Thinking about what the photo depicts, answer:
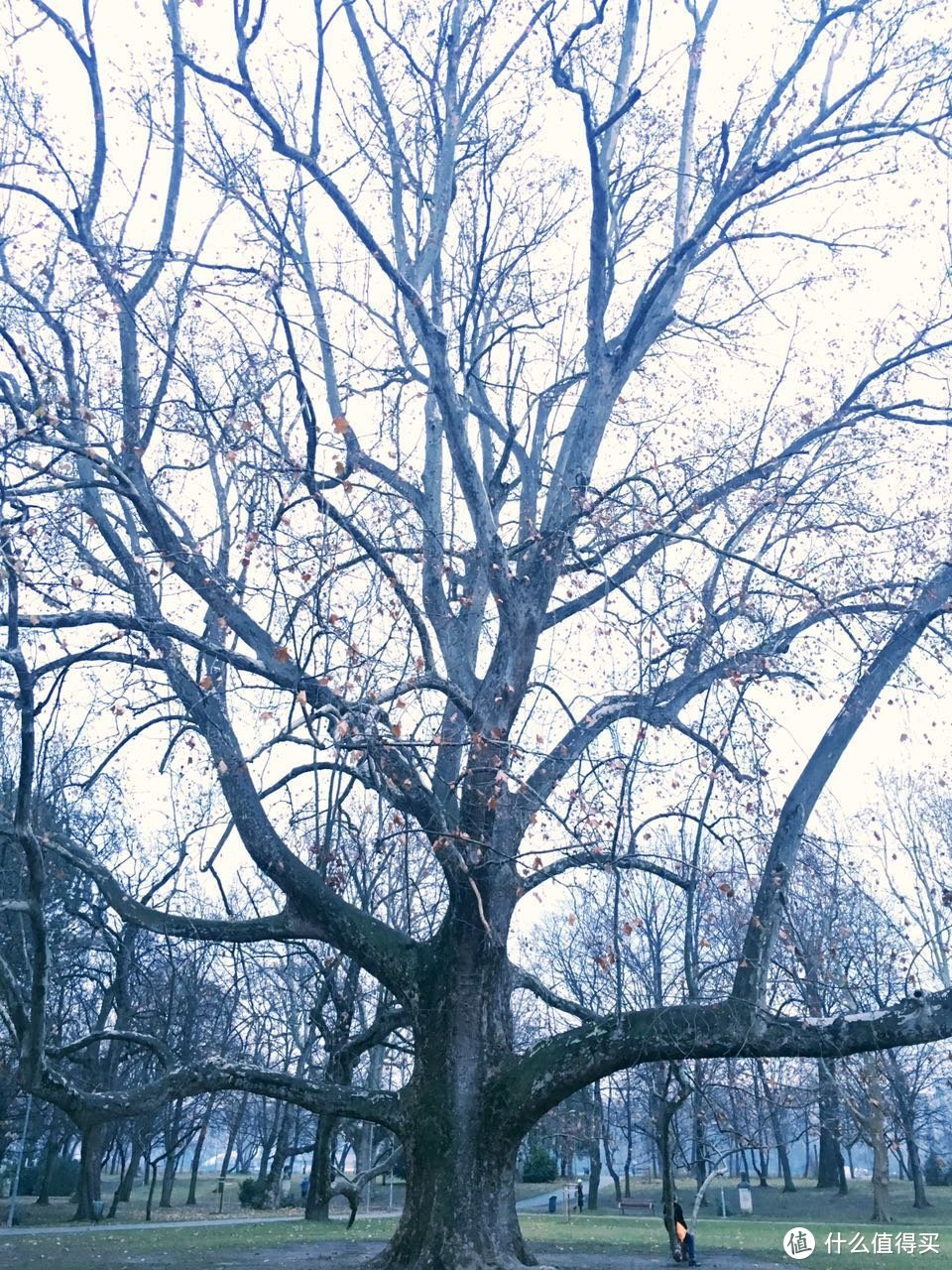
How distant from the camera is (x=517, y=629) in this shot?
9.52 m

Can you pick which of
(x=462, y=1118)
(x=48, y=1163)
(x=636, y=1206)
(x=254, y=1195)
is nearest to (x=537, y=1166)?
(x=636, y=1206)

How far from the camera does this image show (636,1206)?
33.7m

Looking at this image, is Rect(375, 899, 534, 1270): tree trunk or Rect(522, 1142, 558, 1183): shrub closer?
→ Rect(375, 899, 534, 1270): tree trunk

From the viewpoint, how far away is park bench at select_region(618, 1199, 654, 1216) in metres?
33.3

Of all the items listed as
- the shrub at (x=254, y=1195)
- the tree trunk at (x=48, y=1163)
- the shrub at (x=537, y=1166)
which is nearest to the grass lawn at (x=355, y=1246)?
the tree trunk at (x=48, y=1163)

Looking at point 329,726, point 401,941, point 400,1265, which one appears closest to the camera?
point 329,726

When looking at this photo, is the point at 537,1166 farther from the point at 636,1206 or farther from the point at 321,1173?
the point at 321,1173

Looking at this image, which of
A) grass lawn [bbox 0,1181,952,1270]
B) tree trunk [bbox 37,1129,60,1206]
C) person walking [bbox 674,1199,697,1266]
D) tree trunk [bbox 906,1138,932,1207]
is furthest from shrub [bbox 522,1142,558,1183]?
person walking [bbox 674,1199,697,1266]

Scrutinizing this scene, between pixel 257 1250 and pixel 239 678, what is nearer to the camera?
pixel 239 678

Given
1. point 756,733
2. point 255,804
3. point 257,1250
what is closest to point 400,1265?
point 255,804

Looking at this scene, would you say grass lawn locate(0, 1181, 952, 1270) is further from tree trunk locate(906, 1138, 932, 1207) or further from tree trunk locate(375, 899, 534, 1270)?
tree trunk locate(906, 1138, 932, 1207)

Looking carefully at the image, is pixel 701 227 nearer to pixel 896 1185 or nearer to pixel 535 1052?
pixel 535 1052

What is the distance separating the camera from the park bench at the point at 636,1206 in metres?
33.3

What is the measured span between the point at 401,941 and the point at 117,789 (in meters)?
3.52
